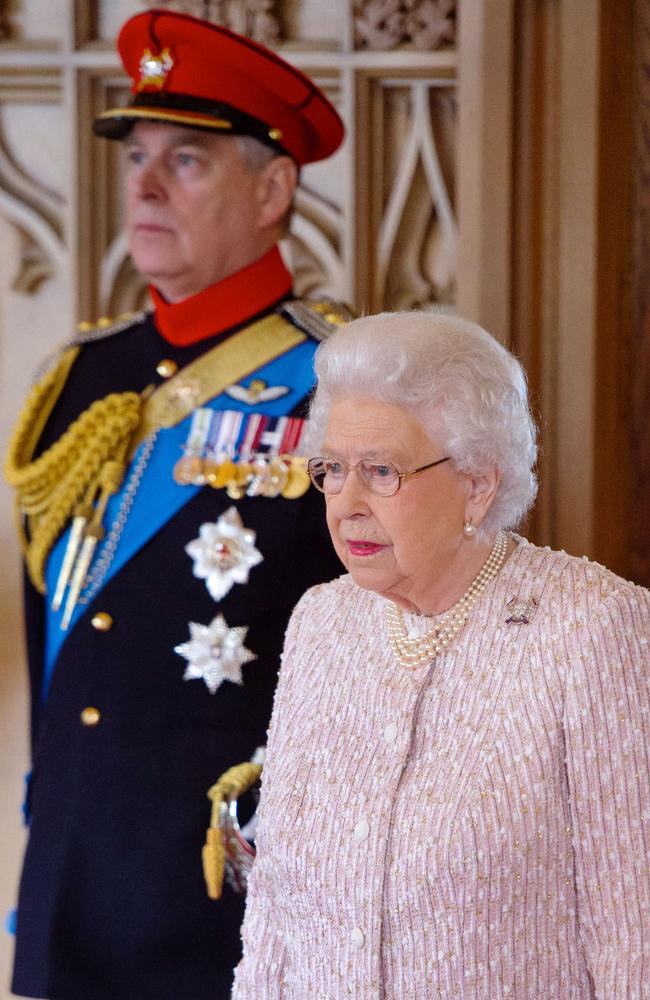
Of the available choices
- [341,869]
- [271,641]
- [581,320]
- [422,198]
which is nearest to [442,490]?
[341,869]

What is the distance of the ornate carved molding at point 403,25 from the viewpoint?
8.20ft

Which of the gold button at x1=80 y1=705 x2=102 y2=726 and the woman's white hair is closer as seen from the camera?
the woman's white hair

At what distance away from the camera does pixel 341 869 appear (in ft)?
4.44

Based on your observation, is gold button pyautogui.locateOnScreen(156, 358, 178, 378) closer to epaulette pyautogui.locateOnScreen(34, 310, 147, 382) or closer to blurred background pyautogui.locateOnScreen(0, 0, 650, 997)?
epaulette pyautogui.locateOnScreen(34, 310, 147, 382)

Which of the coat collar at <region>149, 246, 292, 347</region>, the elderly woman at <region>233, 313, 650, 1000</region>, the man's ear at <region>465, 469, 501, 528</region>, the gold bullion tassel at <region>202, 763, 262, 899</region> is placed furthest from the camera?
the coat collar at <region>149, 246, 292, 347</region>

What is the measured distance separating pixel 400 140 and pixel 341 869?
158cm

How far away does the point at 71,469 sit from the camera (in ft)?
6.62

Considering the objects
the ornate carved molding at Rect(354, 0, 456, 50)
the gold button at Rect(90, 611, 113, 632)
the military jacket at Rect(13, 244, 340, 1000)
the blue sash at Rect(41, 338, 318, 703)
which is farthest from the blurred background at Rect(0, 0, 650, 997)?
the gold button at Rect(90, 611, 113, 632)

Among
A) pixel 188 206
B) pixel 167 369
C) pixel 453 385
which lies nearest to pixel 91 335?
pixel 167 369

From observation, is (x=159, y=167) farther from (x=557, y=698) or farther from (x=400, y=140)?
(x=557, y=698)

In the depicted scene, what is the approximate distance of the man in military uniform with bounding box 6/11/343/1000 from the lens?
184 centimetres

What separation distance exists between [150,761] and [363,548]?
0.61 meters

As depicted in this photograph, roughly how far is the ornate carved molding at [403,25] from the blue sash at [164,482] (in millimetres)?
779

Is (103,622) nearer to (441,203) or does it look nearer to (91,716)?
(91,716)
